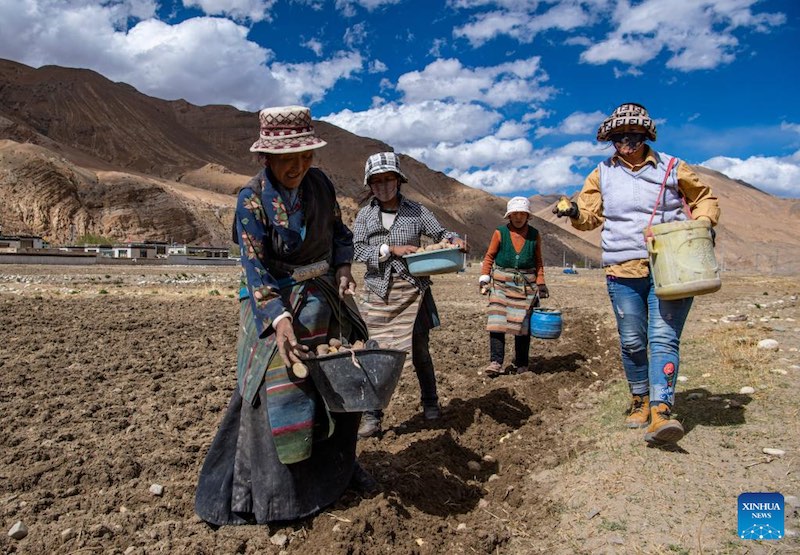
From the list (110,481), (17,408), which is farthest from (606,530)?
(17,408)

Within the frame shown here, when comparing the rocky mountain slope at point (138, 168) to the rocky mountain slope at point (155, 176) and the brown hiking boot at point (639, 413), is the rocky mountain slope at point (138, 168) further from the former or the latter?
the brown hiking boot at point (639, 413)

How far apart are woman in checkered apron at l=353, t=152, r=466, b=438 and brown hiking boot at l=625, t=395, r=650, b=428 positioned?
1435 mm

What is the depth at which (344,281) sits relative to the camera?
3.07 m

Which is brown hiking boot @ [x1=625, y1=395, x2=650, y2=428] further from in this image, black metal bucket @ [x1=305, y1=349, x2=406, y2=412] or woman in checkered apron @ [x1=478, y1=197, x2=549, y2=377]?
black metal bucket @ [x1=305, y1=349, x2=406, y2=412]

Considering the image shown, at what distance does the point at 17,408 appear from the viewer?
493 centimetres

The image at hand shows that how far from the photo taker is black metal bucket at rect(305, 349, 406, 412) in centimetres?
266

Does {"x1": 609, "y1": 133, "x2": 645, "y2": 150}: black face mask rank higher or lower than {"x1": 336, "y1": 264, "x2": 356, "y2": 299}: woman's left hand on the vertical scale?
higher

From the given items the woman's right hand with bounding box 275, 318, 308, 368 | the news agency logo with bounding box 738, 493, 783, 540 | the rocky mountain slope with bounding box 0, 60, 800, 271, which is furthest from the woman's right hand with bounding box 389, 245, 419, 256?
the rocky mountain slope with bounding box 0, 60, 800, 271

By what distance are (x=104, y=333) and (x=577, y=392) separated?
6.23 m

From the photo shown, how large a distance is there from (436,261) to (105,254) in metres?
45.4

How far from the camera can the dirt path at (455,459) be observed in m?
2.91

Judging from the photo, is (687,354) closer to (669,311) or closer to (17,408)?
(669,311)

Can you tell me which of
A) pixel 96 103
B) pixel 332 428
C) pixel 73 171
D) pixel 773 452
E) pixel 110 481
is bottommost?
pixel 110 481

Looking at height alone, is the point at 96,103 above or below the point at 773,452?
above
